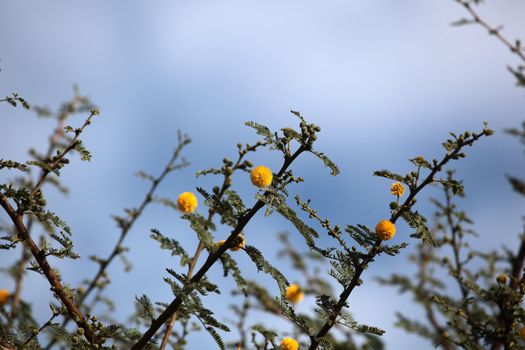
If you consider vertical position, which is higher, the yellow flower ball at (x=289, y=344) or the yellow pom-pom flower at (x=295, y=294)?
the yellow pom-pom flower at (x=295, y=294)

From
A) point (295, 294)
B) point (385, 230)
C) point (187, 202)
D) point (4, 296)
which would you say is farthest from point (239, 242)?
point (4, 296)

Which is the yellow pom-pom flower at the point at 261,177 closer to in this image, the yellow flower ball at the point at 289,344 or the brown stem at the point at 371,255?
the brown stem at the point at 371,255

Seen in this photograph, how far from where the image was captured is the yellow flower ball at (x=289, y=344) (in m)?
2.99

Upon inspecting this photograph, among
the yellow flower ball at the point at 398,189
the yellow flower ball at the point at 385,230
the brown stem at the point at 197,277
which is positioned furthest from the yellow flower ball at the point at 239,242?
the yellow flower ball at the point at 398,189

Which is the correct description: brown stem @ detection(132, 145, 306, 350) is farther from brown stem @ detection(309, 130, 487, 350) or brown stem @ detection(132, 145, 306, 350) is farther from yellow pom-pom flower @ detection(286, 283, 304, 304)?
yellow pom-pom flower @ detection(286, 283, 304, 304)

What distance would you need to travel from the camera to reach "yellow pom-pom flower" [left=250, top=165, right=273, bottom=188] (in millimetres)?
2607

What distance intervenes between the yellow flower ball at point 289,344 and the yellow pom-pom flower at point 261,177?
1197mm

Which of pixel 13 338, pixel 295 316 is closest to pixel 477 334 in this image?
pixel 295 316

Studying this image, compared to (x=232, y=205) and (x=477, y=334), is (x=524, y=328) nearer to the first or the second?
(x=477, y=334)

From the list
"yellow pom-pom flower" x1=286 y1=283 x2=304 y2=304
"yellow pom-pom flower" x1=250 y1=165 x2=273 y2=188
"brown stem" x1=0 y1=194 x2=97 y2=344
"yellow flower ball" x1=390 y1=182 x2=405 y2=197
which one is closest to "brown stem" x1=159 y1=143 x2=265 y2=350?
"yellow pom-pom flower" x1=250 y1=165 x2=273 y2=188

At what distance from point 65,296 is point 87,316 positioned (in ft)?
0.64

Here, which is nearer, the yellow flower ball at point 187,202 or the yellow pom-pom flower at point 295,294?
the yellow flower ball at point 187,202

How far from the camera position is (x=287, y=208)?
2410 mm

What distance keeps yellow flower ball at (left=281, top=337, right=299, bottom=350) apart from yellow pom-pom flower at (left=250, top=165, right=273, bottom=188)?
1.20 meters
